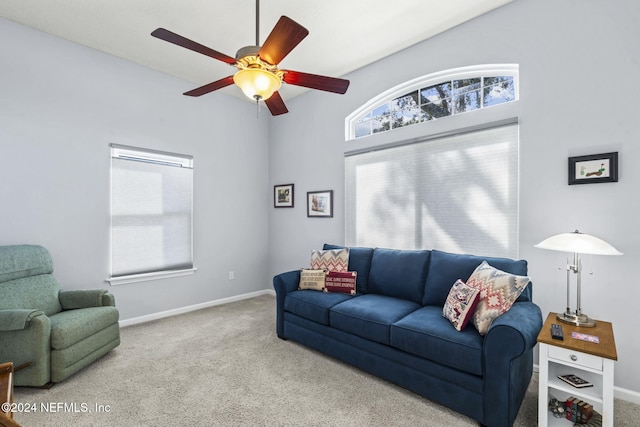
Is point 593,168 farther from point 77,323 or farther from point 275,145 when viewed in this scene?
point 77,323

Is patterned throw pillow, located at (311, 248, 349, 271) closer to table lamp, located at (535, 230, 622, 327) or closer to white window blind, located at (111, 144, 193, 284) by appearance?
table lamp, located at (535, 230, 622, 327)

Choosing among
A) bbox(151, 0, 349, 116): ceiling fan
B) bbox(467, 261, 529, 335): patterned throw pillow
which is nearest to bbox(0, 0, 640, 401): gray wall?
bbox(467, 261, 529, 335): patterned throw pillow

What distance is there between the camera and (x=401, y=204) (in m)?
3.49

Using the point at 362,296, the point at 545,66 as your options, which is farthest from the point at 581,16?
the point at 362,296

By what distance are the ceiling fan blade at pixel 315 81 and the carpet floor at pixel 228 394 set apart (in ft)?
7.32

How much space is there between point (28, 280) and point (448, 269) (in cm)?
377

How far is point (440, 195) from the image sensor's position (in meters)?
3.14

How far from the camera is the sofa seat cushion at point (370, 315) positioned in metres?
2.38

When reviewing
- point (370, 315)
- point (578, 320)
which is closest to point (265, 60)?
point (370, 315)

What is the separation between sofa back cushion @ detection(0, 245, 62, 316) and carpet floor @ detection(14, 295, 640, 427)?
0.69 metres

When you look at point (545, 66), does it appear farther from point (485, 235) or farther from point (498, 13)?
point (485, 235)

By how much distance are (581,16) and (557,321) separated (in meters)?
2.32

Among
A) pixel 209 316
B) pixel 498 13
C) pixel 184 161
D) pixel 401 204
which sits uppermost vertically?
pixel 498 13

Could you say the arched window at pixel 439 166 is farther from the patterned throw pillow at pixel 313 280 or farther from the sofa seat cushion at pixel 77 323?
the sofa seat cushion at pixel 77 323
